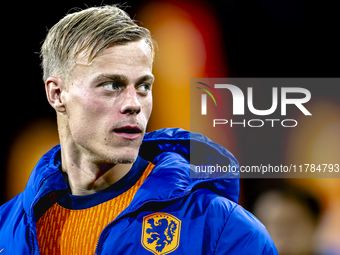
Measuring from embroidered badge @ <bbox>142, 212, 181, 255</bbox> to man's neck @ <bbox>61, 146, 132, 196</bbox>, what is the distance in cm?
19

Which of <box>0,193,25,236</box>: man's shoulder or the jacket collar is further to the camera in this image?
<box>0,193,25,236</box>: man's shoulder

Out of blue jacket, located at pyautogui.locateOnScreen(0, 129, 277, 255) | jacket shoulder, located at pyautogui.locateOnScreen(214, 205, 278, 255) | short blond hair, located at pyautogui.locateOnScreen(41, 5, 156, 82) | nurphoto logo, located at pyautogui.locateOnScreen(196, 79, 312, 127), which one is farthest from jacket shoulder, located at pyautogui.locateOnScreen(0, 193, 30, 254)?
nurphoto logo, located at pyautogui.locateOnScreen(196, 79, 312, 127)

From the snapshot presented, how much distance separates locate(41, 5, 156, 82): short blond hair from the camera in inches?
40.2

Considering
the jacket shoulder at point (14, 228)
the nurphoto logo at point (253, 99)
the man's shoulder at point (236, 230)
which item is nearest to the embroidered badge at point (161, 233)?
the man's shoulder at point (236, 230)

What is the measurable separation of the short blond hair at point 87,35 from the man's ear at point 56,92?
2 centimetres

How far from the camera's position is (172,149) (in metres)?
1.24

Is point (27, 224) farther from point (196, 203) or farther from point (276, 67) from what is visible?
point (276, 67)

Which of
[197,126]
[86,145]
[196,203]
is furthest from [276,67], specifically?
[86,145]

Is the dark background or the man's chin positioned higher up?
the dark background

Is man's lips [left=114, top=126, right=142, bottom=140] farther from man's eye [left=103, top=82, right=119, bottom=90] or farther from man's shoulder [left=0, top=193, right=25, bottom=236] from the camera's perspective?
man's shoulder [left=0, top=193, right=25, bottom=236]

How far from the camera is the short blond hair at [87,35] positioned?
3.35 feet

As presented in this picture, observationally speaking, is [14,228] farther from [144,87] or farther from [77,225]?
[144,87]

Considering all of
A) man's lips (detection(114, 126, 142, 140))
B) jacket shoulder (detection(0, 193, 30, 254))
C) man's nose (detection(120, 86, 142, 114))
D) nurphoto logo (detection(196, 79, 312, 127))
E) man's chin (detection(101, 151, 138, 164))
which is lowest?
jacket shoulder (detection(0, 193, 30, 254))

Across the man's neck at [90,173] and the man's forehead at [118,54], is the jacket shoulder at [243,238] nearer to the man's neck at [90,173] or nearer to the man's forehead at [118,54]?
the man's neck at [90,173]
